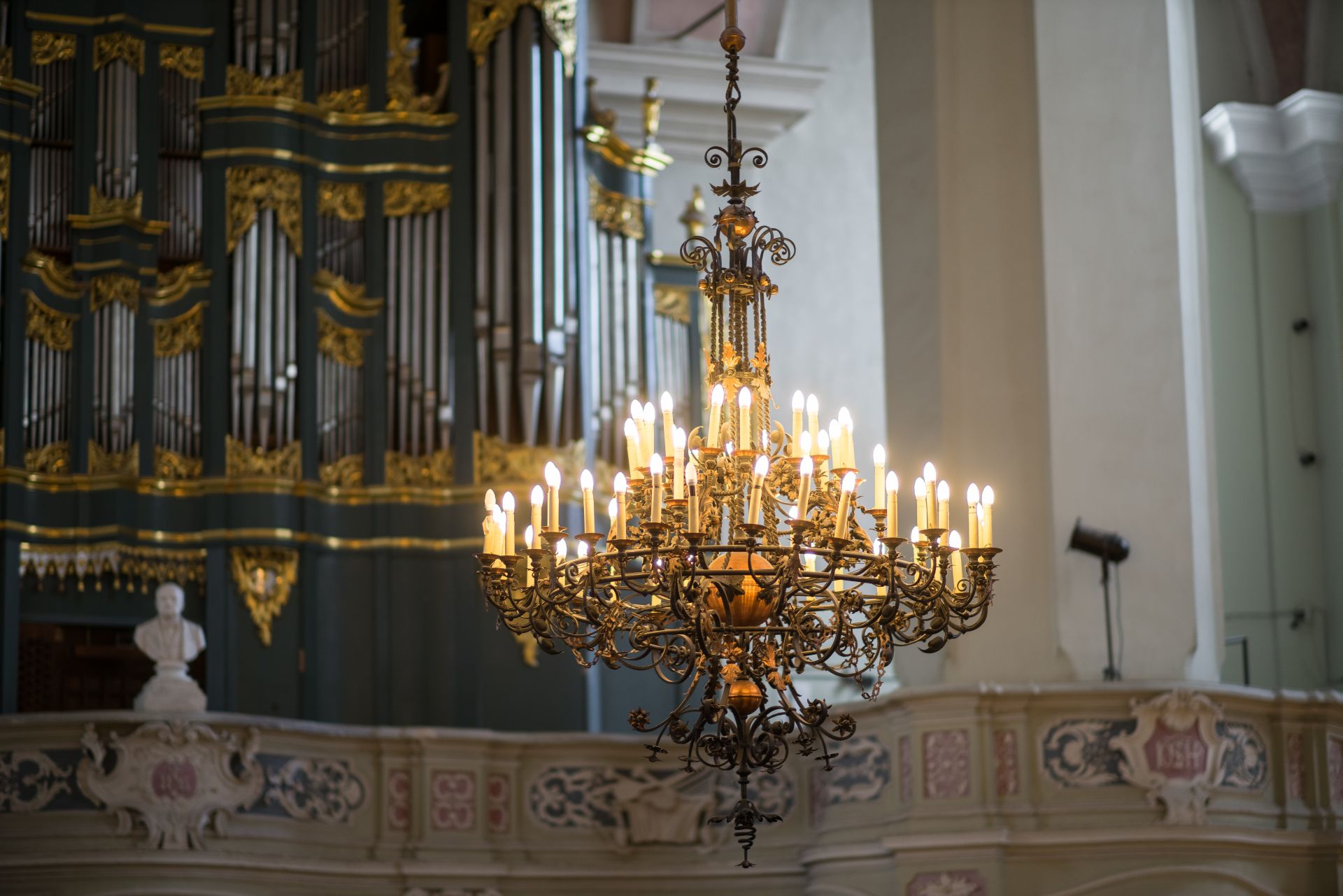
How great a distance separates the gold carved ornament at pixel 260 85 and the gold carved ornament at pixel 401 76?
570 millimetres

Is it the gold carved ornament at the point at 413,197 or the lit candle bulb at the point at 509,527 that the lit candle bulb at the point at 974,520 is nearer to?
the lit candle bulb at the point at 509,527

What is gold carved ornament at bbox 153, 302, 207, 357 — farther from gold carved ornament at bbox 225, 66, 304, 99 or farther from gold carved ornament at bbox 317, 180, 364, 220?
→ gold carved ornament at bbox 225, 66, 304, 99

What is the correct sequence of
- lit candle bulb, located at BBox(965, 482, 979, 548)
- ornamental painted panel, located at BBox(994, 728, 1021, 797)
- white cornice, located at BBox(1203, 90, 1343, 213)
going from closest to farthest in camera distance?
lit candle bulb, located at BBox(965, 482, 979, 548) < ornamental painted panel, located at BBox(994, 728, 1021, 797) < white cornice, located at BBox(1203, 90, 1343, 213)

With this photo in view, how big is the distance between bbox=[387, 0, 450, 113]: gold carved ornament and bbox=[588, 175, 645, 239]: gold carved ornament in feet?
3.66

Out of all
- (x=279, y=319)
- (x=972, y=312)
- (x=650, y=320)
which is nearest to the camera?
(x=972, y=312)

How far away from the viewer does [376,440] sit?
1362 centimetres

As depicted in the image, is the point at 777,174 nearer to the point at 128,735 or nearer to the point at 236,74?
the point at 236,74

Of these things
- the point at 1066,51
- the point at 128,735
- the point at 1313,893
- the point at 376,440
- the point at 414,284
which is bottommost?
the point at 1313,893

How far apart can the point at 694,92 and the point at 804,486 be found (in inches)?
369

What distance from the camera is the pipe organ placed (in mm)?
13172

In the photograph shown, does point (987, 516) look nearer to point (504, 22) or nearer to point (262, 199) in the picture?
point (262, 199)

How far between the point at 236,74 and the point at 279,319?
5.24 feet

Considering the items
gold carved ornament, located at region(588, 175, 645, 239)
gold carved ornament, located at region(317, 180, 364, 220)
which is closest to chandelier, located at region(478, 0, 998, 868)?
gold carved ornament, located at region(317, 180, 364, 220)

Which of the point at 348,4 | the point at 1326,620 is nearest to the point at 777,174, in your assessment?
the point at 348,4
